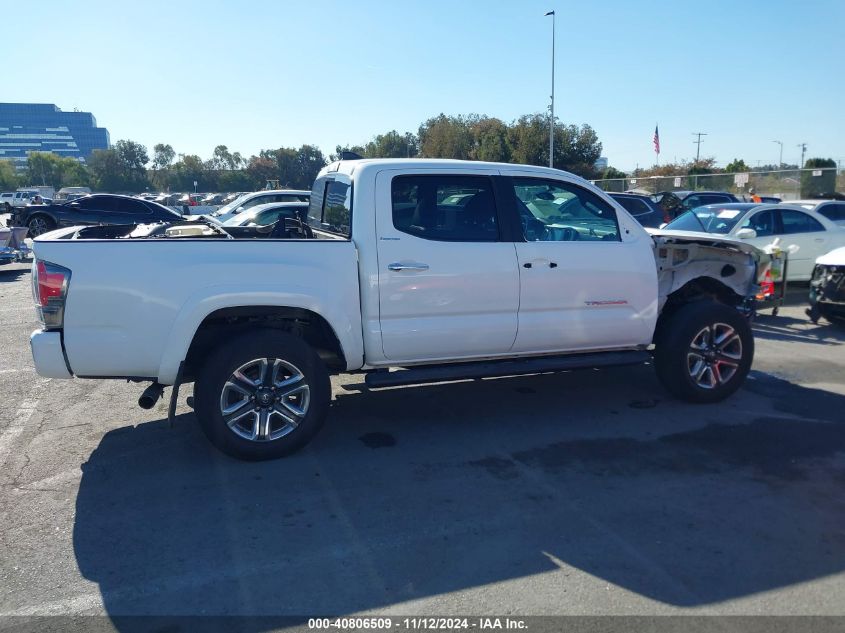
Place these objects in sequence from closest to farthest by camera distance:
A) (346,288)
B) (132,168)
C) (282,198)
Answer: (346,288), (282,198), (132,168)

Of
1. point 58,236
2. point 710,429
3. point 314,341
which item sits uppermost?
point 58,236

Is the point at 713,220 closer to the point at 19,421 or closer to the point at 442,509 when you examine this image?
the point at 442,509

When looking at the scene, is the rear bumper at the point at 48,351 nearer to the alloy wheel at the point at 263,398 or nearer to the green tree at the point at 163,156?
the alloy wheel at the point at 263,398

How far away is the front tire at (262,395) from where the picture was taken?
15.3 feet

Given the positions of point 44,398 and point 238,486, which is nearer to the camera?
point 238,486

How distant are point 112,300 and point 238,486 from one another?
1.46 metres

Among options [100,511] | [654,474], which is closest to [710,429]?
[654,474]

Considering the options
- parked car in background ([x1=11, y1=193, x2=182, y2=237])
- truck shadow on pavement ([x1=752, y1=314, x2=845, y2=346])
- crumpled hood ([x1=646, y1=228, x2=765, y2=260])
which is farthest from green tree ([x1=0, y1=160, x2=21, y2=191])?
crumpled hood ([x1=646, y1=228, x2=765, y2=260])

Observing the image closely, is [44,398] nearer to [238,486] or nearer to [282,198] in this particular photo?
[238,486]

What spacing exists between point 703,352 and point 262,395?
3.85 metres

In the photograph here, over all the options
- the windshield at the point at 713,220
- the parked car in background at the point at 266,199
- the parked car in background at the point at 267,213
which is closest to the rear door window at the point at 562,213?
the windshield at the point at 713,220

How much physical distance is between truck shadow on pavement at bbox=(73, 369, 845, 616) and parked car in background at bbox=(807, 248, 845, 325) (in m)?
3.88

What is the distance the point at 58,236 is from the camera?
16.5 ft

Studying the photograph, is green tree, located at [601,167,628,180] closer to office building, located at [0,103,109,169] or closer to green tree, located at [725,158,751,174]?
green tree, located at [725,158,751,174]
